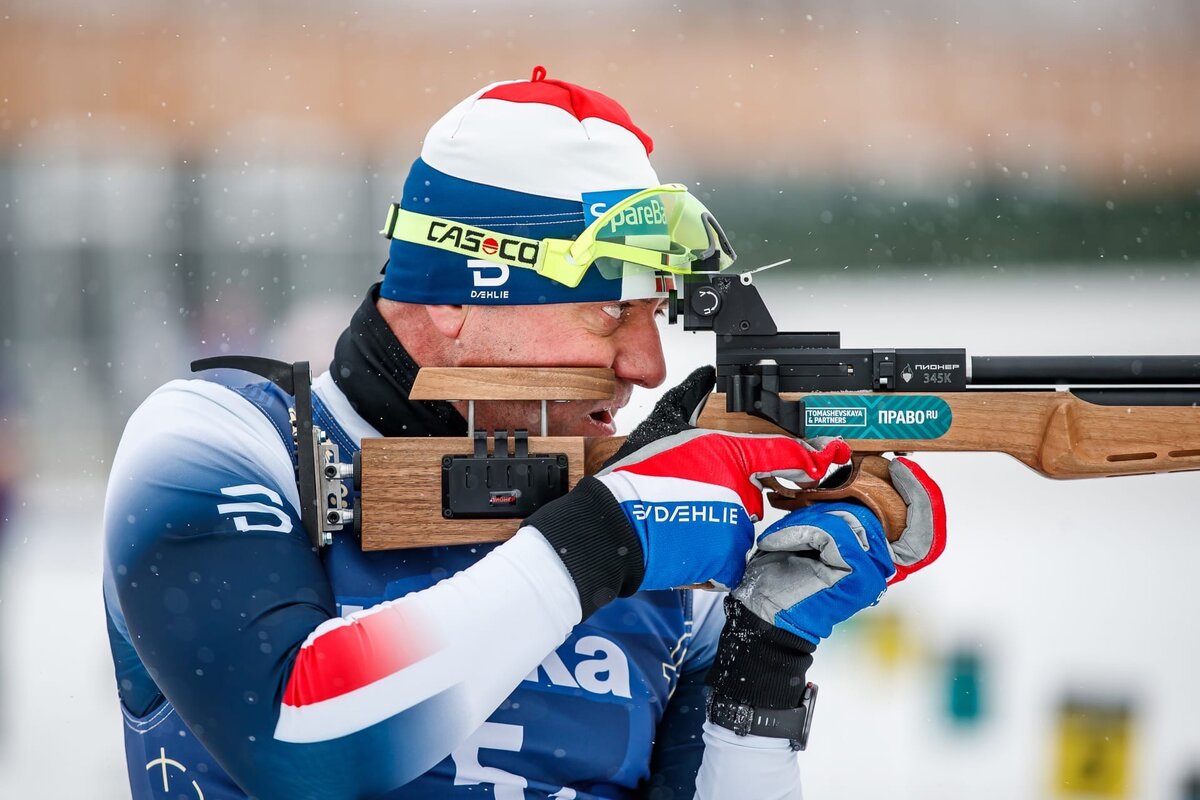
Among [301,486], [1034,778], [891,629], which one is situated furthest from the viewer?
[891,629]

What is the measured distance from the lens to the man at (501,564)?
1232mm

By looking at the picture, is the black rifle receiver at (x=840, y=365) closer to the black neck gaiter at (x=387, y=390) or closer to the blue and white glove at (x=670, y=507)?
the blue and white glove at (x=670, y=507)

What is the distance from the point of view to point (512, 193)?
61.8 inches

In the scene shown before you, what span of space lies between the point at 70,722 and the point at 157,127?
2239mm

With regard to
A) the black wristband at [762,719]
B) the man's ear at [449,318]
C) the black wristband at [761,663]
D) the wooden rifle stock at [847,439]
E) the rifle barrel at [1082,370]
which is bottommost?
the black wristband at [762,719]

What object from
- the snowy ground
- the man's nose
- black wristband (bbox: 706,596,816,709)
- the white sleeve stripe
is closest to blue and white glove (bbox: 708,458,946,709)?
black wristband (bbox: 706,596,816,709)

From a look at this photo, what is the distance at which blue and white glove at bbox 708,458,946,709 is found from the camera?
1419 mm

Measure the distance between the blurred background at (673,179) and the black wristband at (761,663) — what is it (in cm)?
206

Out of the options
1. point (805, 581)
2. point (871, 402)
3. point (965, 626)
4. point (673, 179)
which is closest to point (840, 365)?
point (871, 402)

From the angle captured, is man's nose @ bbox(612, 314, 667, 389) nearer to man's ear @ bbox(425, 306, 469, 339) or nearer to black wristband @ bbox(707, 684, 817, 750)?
man's ear @ bbox(425, 306, 469, 339)

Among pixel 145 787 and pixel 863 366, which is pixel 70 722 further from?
pixel 863 366

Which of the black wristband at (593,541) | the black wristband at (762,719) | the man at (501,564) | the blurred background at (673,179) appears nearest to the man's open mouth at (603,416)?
the man at (501,564)

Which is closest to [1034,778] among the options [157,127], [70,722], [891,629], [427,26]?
[891,629]

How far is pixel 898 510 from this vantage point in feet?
4.91
